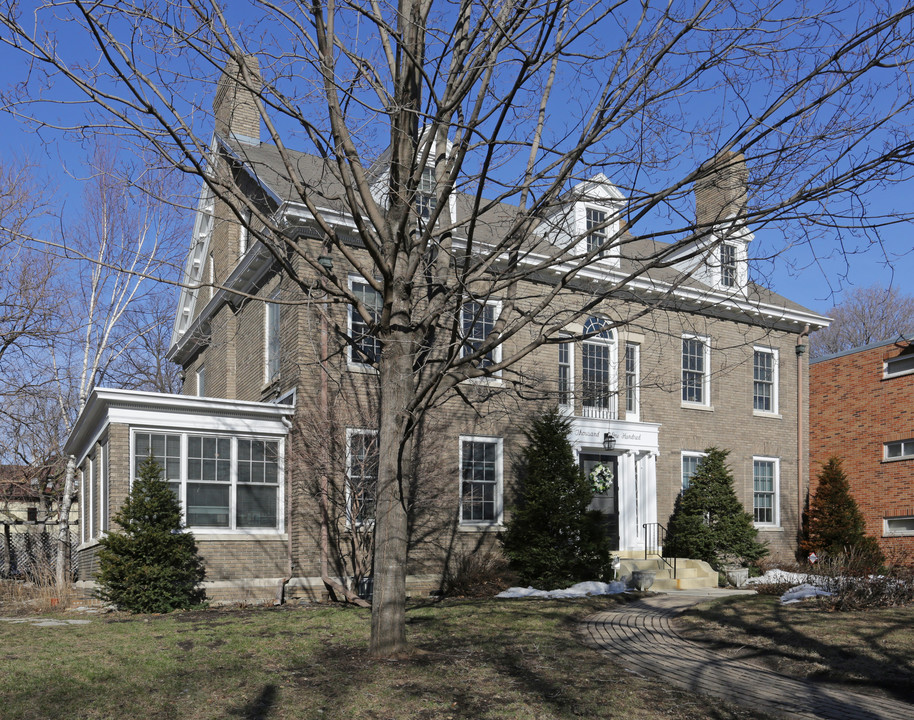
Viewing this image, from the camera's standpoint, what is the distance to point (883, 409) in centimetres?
2375

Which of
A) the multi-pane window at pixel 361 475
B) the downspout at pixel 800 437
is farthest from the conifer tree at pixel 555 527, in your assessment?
the downspout at pixel 800 437

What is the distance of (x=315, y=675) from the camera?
7.97 meters

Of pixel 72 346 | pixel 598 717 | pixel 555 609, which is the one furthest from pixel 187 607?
pixel 72 346

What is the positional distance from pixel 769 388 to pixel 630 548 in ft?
21.1

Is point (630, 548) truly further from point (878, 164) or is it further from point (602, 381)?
point (878, 164)

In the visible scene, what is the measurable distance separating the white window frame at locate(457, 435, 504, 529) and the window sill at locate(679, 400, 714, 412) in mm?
5606

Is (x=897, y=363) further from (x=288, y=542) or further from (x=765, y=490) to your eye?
(x=288, y=542)

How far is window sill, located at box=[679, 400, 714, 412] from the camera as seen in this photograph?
70.2ft

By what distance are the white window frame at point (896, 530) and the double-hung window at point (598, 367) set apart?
895 centimetres

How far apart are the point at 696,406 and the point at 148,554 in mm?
13753

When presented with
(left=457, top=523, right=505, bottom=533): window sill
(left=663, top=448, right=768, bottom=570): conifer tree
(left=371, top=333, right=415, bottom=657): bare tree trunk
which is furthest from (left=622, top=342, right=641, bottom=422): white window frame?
(left=371, top=333, right=415, bottom=657): bare tree trunk

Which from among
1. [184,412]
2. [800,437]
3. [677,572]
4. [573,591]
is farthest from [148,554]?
[800,437]

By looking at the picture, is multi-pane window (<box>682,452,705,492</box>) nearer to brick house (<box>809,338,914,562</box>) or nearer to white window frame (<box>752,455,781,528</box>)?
white window frame (<box>752,455,781,528</box>)

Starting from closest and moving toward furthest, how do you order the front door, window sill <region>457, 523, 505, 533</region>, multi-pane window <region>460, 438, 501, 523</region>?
Result: window sill <region>457, 523, 505, 533</region>, multi-pane window <region>460, 438, 501, 523</region>, the front door
